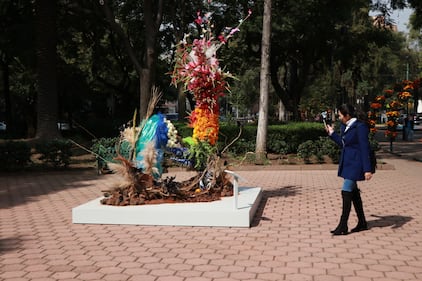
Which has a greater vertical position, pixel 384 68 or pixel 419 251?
pixel 384 68

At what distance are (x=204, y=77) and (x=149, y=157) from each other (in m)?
1.63

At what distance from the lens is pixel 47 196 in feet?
33.8

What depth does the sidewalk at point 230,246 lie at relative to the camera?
4938mm

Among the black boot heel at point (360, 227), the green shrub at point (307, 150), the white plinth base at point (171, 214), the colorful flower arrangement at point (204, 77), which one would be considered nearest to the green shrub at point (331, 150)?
the green shrub at point (307, 150)

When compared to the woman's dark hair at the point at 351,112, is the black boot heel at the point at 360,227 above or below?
below

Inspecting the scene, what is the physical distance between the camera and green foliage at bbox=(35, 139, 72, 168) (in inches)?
584

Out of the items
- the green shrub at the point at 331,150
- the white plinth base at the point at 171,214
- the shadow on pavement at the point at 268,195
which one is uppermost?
the green shrub at the point at 331,150

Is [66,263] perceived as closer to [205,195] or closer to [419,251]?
[205,195]

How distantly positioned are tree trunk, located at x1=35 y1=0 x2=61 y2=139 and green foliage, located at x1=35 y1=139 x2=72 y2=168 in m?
4.68

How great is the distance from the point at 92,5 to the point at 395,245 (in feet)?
63.1

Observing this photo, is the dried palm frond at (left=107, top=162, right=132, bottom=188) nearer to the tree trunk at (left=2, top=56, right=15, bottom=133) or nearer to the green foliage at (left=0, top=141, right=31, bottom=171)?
the green foliage at (left=0, top=141, right=31, bottom=171)

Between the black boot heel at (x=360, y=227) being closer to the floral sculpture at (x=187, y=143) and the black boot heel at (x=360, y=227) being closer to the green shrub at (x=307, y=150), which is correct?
the floral sculpture at (x=187, y=143)

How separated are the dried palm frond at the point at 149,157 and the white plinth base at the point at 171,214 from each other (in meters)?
0.59

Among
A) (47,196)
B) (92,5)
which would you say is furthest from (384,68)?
(47,196)
